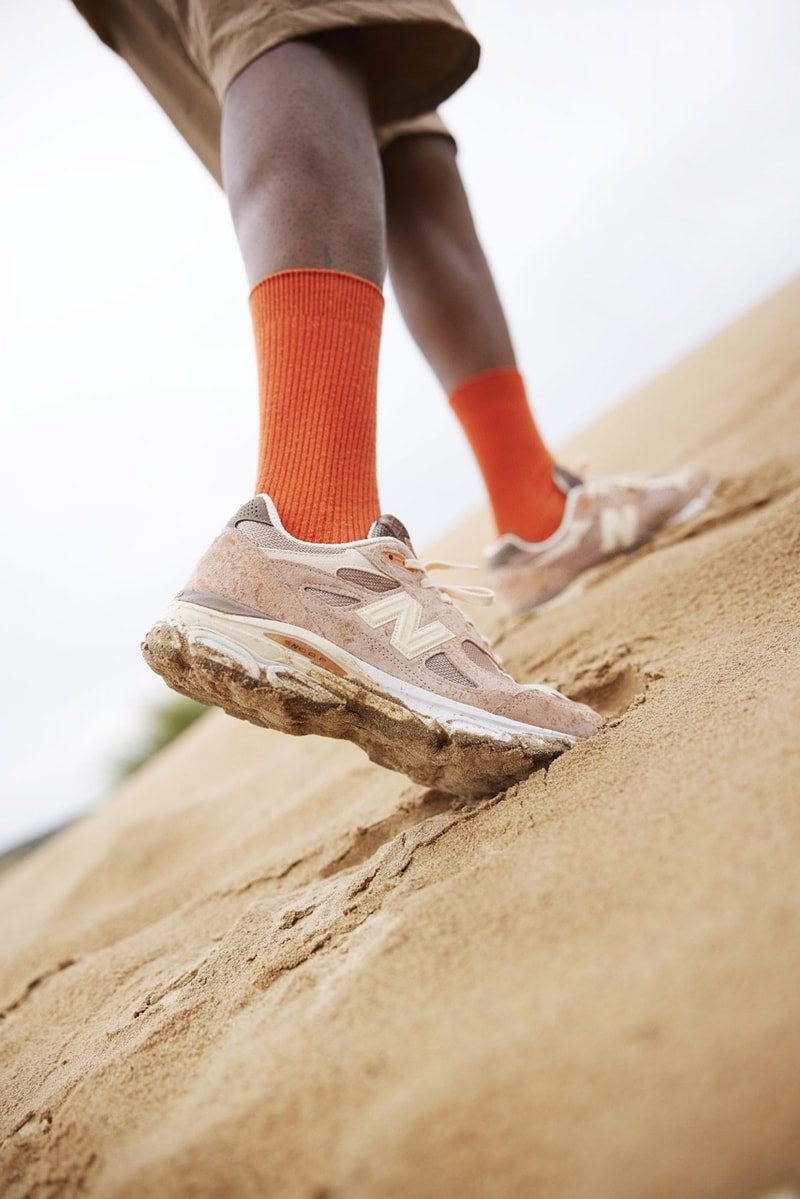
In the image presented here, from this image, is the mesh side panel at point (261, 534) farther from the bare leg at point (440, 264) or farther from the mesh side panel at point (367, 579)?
the bare leg at point (440, 264)

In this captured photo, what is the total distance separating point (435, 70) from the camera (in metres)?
1.06

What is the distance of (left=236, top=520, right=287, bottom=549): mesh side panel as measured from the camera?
745 mm

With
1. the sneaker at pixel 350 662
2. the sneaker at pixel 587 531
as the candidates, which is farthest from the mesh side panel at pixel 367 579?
the sneaker at pixel 587 531

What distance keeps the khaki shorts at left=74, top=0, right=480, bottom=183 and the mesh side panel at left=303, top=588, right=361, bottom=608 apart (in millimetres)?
606

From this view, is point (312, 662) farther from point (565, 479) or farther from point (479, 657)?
point (565, 479)

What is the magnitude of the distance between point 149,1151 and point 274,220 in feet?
2.66

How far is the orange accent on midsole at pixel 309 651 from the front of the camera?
2.30 feet

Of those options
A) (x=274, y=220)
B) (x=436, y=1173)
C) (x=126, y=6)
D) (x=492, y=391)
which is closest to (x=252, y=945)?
(x=436, y=1173)

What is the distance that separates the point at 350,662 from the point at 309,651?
42mm

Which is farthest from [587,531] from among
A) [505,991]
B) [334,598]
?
[505,991]

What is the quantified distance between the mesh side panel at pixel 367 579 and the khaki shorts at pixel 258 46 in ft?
1.93

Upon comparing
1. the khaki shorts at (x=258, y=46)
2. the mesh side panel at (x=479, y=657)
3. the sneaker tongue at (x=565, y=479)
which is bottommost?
the mesh side panel at (x=479, y=657)

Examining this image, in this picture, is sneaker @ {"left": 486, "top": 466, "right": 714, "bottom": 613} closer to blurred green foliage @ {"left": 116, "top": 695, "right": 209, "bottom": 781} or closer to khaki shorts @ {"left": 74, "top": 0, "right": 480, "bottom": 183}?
khaki shorts @ {"left": 74, "top": 0, "right": 480, "bottom": 183}

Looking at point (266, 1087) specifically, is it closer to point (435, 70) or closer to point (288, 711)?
point (288, 711)
